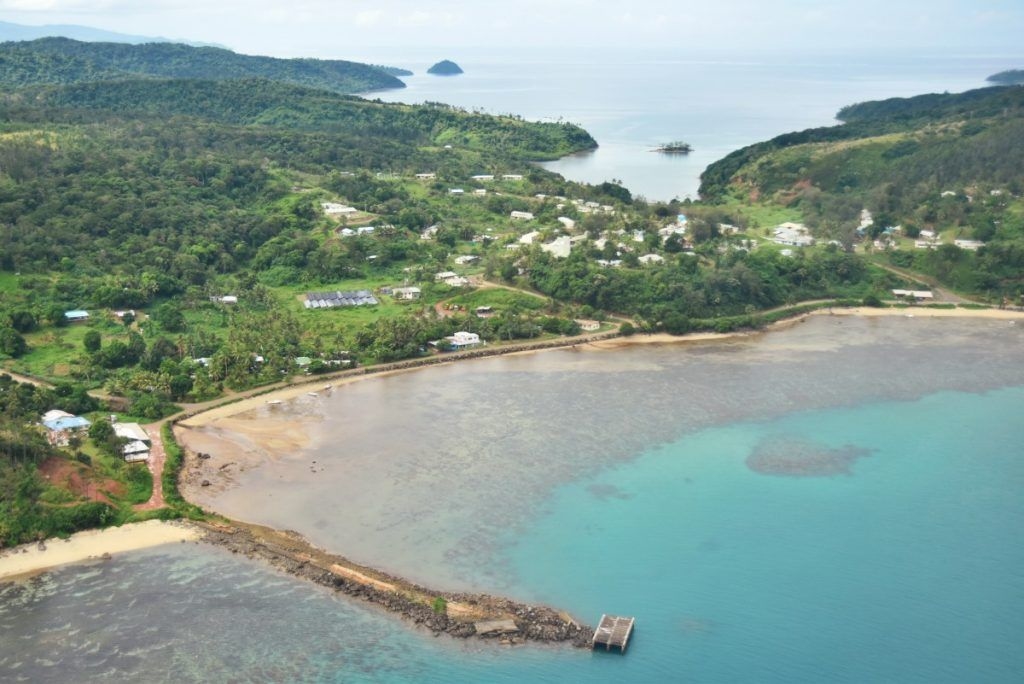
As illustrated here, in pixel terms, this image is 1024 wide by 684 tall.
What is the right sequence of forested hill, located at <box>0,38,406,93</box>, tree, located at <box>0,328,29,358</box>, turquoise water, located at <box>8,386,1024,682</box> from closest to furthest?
turquoise water, located at <box>8,386,1024,682</box>
tree, located at <box>0,328,29,358</box>
forested hill, located at <box>0,38,406,93</box>

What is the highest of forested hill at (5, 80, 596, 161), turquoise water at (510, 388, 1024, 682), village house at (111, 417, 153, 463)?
forested hill at (5, 80, 596, 161)

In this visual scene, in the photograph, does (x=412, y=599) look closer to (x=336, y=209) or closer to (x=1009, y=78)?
(x=336, y=209)

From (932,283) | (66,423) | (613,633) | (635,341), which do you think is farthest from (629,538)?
(932,283)

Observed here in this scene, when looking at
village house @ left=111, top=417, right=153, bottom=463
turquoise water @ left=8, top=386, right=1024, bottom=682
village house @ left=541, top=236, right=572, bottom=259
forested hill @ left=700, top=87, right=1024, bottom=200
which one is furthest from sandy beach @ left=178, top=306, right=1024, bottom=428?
forested hill @ left=700, top=87, right=1024, bottom=200

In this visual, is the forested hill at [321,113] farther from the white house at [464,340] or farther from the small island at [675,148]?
the white house at [464,340]

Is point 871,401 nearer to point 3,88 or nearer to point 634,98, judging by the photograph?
point 3,88

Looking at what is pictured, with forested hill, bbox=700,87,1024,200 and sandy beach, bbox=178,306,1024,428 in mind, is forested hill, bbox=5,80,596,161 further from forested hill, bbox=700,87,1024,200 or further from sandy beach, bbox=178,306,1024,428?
sandy beach, bbox=178,306,1024,428
